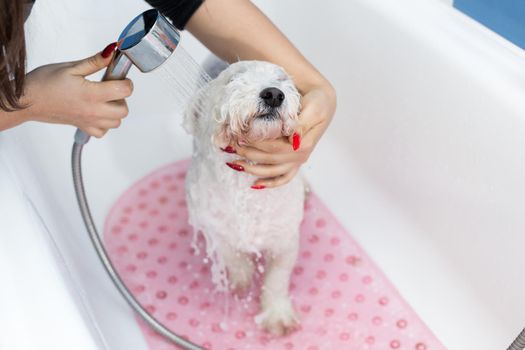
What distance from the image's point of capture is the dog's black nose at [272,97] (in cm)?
84

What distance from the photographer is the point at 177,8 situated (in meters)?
1.02

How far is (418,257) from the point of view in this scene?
1361 millimetres

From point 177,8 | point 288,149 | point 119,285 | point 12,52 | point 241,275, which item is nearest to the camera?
point 12,52

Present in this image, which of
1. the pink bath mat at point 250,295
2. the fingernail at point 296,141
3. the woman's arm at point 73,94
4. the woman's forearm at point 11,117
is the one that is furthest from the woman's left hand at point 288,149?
the pink bath mat at point 250,295

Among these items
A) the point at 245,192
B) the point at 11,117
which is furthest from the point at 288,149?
the point at 11,117

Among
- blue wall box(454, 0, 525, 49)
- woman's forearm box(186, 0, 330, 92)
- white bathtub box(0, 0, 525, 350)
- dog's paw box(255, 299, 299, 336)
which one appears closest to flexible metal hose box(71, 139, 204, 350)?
white bathtub box(0, 0, 525, 350)

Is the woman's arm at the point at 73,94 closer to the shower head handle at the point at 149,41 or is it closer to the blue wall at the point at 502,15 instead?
the shower head handle at the point at 149,41

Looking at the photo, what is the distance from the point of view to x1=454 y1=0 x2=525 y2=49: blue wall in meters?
1.18

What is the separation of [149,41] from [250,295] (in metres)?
0.74

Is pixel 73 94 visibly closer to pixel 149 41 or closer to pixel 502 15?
pixel 149 41

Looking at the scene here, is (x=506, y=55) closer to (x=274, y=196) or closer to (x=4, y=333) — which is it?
(x=274, y=196)

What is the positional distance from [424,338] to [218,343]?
0.43m

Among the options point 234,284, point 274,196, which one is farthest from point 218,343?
point 274,196

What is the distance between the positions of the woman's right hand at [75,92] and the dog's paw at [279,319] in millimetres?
589
